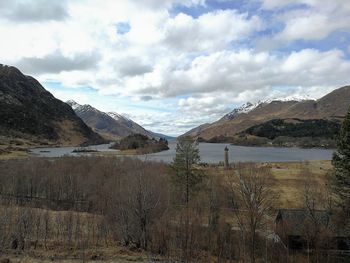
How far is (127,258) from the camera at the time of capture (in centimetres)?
4553

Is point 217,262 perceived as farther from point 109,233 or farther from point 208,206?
point 208,206

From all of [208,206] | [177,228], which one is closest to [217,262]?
[177,228]

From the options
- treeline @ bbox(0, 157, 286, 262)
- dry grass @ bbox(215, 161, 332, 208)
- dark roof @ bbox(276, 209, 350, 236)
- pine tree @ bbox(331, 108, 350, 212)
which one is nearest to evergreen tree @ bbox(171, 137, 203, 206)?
treeline @ bbox(0, 157, 286, 262)

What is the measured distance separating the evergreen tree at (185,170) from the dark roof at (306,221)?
16.5 meters

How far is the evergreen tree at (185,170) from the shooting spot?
237ft

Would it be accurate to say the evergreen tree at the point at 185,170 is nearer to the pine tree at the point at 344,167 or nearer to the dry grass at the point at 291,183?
the dry grass at the point at 291,183

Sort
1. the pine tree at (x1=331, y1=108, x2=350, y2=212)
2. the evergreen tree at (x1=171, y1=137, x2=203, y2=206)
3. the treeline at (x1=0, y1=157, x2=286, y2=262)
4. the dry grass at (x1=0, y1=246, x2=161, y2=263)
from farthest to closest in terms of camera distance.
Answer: the evergreen tree at (x1=171, y1=137, x2=203, y2=206) → the pine tree at (x1=331, y1=108, x2=350, y2=212) → the treeline at (x1=0, y1=157, x2=286, y2=262) → the dry grass at (x1=0, y1=246, x2=161, y2=263)

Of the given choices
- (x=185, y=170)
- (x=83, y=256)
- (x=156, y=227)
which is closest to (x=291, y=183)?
(x=185, y=170)

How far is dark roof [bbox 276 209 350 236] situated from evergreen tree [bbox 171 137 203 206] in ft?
54.1

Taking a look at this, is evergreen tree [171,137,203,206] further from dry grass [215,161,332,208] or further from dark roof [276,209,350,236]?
dry grass [215,161,332,208]

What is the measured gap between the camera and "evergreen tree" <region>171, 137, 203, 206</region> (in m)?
72.4

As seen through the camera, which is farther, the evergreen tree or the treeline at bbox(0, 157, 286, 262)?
the evergreen tree

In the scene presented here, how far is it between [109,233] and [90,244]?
713cm

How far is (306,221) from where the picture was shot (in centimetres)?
5853
